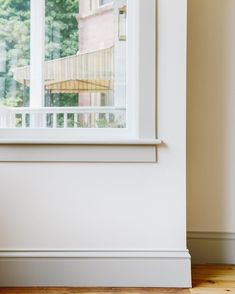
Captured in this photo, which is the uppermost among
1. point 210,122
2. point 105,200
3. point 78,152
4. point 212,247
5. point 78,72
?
point 78,72

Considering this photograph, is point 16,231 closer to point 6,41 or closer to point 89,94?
point 89,94

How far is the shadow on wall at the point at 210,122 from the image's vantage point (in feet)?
6.35

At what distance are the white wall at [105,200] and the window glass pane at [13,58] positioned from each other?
0.93 ft

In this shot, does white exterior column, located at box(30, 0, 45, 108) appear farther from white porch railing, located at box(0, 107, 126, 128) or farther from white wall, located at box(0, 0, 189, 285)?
white wall, located at box(0, 0, 189, 285)

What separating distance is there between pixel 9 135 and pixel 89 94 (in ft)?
1.51

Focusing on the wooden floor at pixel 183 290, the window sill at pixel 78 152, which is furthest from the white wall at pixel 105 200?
the wooden floor at pixel 183 290

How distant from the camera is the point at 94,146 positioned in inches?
66.1

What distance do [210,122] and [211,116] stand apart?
3 cm

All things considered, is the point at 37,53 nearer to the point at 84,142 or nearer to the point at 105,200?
the point at 84,142

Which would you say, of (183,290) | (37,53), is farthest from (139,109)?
(183,290)

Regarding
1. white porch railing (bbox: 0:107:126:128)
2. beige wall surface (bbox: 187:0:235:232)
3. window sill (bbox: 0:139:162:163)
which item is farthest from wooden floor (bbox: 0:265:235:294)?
white porch railing (bbox: 0:107:126:128)

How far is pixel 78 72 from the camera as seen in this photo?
1800 mm

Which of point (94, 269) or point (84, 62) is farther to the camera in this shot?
point (84, 62)

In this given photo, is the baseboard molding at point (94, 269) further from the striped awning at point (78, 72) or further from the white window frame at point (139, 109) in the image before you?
the striped awning at point (78, 72)
